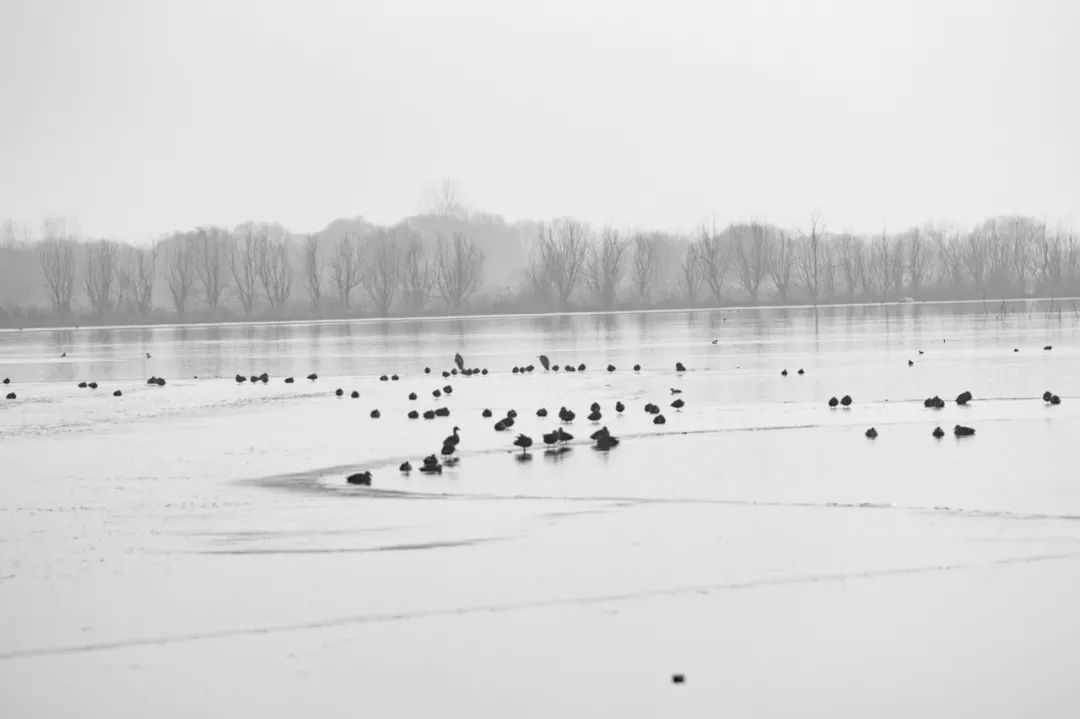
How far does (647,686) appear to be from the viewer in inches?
→ 192

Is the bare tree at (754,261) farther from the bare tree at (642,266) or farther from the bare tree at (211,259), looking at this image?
the bare tree at (211,259)

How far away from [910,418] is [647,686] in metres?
10.1

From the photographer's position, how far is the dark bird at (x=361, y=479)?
10.2 meters

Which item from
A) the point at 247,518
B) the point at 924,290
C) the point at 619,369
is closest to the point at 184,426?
the point at 247,518

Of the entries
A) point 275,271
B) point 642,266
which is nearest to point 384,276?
point 275,271

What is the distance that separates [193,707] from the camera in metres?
4.77

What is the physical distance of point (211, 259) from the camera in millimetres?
113000

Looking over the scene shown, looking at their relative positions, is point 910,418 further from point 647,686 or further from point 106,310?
point 106,310

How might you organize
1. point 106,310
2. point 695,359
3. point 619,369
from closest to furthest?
point 619,369, point 695,359, point 106,310

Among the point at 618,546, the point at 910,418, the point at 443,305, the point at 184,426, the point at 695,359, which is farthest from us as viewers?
the point at 443,305

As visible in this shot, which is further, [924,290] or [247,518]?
[924,290]

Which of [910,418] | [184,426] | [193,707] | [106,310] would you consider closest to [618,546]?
[193,707]

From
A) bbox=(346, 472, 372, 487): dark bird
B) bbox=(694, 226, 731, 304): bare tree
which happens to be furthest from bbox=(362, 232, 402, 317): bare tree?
bbox=(346, 472, 372, 487): dark bird

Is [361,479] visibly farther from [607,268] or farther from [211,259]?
[211,259]
